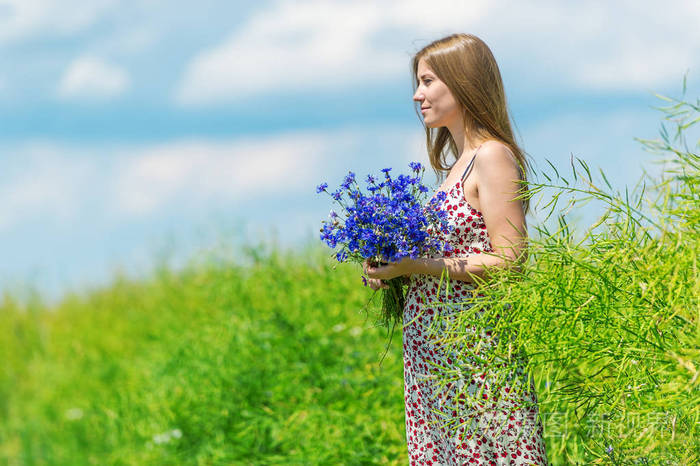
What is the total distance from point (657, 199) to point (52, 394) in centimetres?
742

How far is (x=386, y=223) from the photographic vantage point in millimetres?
2359

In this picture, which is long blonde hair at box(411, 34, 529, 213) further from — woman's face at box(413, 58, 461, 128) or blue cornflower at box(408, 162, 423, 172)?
blue cornflower at box(408, 162, 423, 172)

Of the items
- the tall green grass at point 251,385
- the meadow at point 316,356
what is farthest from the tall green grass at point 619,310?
the tall green grass at point 251,385

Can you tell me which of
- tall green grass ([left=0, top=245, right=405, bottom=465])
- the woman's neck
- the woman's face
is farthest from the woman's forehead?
tall green grass ([left=0, top=245, right=405, bottom=465])

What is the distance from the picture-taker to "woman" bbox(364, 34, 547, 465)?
7.86ft

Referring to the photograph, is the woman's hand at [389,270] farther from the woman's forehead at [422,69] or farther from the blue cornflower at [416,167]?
the woman's forehead at [422,69]

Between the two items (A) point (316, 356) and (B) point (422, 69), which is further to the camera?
(A) point (316, 356)

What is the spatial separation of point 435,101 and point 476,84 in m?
0.15

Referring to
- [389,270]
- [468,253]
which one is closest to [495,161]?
[468,253]

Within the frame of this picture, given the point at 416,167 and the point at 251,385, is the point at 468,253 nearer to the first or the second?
the point at 416,167

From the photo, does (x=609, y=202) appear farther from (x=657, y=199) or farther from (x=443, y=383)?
(x=443, y=383)

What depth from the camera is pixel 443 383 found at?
2396mm

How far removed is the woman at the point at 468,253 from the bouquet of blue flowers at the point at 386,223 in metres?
0.04

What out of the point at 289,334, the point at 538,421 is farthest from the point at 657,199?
the point at 289,334
